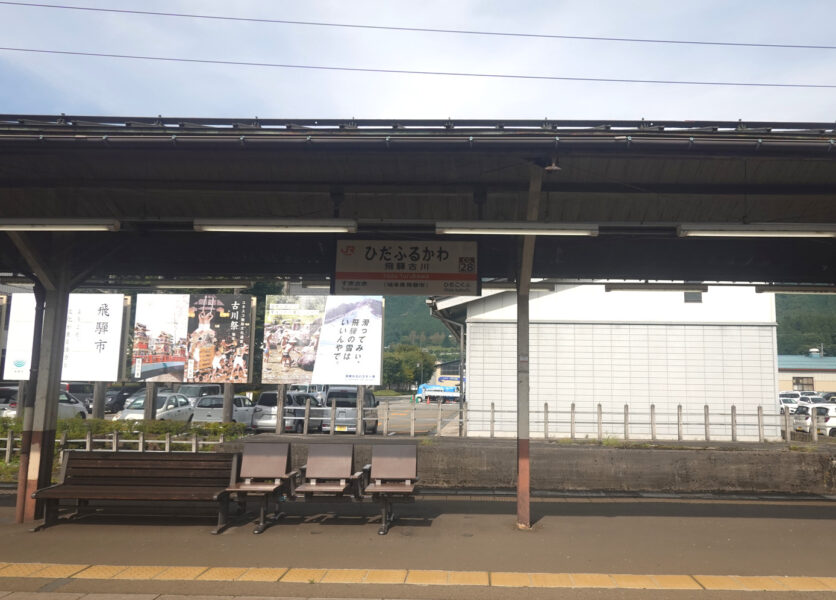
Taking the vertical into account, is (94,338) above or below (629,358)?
above

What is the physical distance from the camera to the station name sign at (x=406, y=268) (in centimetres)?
818

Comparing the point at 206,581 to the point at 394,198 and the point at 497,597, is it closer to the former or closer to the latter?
the point at 497,597

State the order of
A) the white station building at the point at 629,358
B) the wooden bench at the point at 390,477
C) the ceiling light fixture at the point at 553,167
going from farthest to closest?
1. the white station building at the point at 629,358
2. the wooden bench at the point at 390,477
3. the ceiling light fixture at the point at 553,167

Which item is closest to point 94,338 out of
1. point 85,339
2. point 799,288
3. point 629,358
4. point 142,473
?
point 85,339

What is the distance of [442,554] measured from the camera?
6758mm

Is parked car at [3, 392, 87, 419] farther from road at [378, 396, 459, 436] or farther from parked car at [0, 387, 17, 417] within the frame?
road at [378, 396, 459, 436]

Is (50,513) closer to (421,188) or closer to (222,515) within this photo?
(222,515)

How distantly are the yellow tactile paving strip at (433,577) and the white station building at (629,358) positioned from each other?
13.5m

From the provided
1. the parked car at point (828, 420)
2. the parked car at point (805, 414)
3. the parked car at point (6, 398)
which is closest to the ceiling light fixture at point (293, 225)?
the parked car at point (805, 414)

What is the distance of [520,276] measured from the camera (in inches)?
320

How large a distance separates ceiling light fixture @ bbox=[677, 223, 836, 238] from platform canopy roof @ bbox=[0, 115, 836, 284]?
4cm

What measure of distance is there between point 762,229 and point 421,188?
389 centimetres

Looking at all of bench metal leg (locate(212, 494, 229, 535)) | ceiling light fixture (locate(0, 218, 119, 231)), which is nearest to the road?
bench metal leg (locate(212, 494, 229, 535))

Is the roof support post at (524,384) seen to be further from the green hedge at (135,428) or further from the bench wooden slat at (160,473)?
the green hedge at (135,428)
